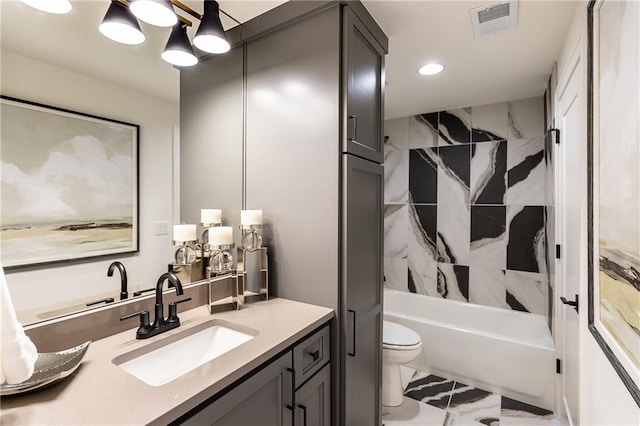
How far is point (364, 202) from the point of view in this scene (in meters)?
1.62

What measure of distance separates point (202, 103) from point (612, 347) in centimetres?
199

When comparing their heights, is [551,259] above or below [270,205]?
below

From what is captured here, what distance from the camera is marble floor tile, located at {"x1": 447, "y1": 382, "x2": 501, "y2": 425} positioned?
2146mm

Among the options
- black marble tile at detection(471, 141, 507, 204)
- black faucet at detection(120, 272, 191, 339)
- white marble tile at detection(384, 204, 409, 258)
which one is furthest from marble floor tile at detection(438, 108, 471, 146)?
black faucet at detection(120, 272, 191, 339)

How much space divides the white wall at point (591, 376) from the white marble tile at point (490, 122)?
1294 millimetres

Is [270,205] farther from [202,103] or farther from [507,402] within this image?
[507,402]

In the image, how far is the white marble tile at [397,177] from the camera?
11.5 feet

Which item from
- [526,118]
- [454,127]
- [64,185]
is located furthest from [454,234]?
[64,185]

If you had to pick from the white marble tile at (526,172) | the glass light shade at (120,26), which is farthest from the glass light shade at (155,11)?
the white marble tile at (526,172)

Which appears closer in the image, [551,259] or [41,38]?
[41,38]

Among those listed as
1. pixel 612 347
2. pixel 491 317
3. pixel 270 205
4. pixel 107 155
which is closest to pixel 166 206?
pixel 107 155

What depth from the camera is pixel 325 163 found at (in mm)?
1466

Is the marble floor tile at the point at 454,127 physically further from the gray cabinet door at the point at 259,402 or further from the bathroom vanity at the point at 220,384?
the gray cabinet door at the point at 259,402

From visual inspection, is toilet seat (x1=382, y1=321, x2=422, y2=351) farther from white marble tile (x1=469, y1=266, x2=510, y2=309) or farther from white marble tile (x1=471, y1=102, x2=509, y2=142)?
white marble tile (x1=471, y1=102, x2=509, y2=142)
